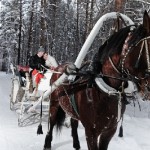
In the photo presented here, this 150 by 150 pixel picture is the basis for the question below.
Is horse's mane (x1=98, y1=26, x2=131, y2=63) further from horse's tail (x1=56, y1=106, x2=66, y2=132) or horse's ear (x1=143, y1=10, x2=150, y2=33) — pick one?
horse's tail (x1=56, y1=106, x2=66, y2=132)

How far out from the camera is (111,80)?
3973mm

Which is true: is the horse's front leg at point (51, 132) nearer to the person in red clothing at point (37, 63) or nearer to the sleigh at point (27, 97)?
the sleigh at point (27, 97)

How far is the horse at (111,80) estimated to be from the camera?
3.44m


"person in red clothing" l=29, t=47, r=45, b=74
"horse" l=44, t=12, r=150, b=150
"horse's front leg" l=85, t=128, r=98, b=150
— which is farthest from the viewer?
"person in red clothing" l=29, t=47, r=45, b=74

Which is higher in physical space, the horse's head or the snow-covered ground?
the horse's head

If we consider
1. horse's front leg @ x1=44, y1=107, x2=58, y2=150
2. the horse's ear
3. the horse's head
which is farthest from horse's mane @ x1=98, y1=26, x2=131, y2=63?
horse's front leg @ x1=44, y1=107, x2=58, y2=150

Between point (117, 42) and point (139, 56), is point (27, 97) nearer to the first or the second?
point (117, 42)

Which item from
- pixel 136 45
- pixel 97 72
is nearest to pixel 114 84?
pixel 97 72

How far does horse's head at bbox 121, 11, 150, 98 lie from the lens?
132 inches

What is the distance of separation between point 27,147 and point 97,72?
2.99m

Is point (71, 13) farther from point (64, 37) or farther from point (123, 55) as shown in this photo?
point (123, 55)

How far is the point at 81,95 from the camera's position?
14.7ft

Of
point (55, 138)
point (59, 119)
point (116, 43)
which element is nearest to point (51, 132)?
point (59, 119)

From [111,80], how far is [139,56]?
671 millimetres
